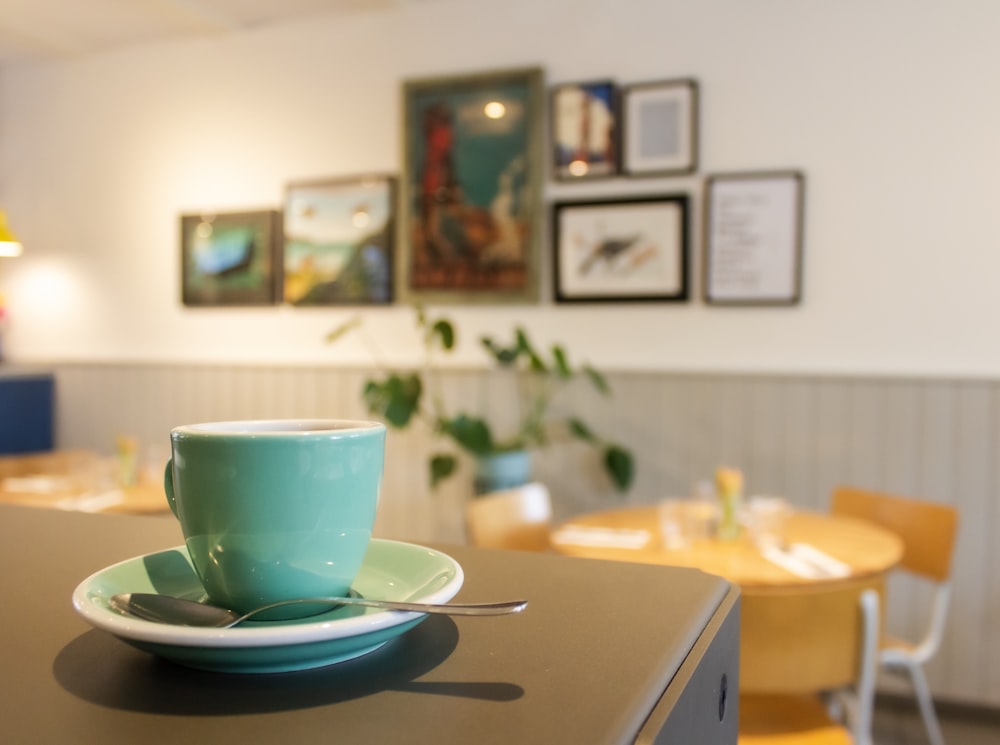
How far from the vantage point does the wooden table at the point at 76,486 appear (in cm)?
295

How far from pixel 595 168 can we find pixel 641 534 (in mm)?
1888

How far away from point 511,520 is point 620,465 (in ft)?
3.43

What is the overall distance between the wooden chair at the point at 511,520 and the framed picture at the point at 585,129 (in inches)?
63.6

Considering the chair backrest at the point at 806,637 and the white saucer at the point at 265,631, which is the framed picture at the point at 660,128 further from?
the white saucer at the point at 265,631

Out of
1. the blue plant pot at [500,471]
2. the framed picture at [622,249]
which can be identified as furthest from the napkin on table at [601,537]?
the framed picture at [622,249]

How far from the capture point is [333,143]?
4.34m

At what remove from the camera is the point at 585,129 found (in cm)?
385

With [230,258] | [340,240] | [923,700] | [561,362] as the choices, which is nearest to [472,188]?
[340,240]

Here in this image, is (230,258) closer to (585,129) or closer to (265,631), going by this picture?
(585,129)

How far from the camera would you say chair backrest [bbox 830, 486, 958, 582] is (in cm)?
276

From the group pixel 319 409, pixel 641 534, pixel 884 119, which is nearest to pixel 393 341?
pixel 319 409

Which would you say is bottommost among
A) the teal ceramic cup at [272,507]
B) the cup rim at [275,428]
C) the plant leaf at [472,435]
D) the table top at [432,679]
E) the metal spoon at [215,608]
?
the plant leaf at [472,435]

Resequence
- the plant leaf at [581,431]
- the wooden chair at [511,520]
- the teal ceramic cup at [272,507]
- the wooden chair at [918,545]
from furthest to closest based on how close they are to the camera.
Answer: the plant leaf at [581,431], the wooden chair at [918,545], the wooden chair at [511,520], the teal ceramic cup at [272,507]

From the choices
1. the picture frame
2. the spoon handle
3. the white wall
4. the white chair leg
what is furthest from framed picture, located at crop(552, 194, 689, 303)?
the spoon handle
